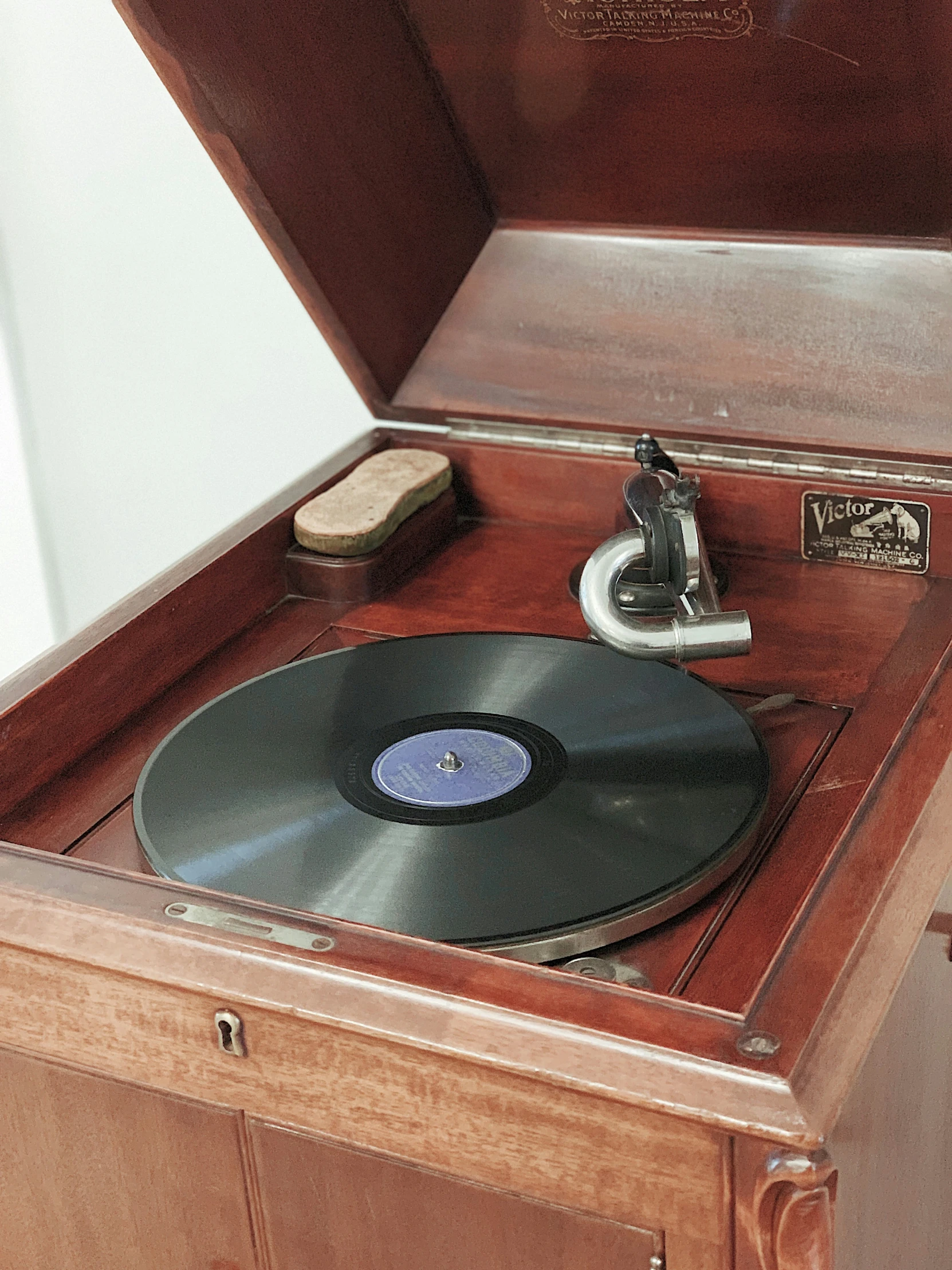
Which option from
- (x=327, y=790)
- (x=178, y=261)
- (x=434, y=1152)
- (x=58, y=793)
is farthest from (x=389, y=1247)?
(x=178, y=261)

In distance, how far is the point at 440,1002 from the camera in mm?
926

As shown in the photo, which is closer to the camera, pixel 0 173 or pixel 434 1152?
pixel 434 1152

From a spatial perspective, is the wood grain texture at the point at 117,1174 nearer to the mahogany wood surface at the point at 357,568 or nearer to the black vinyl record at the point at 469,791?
the black vinyl record at the point at 469,791

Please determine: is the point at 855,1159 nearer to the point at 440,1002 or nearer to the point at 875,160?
the point at 440,1002

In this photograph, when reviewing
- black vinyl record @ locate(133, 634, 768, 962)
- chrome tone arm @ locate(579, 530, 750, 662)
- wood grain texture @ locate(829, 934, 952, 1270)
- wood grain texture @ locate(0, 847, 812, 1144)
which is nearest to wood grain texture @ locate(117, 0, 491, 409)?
black vinyl record @ locate(133, 634, 768, 962)

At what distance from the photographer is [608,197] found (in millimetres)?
1732

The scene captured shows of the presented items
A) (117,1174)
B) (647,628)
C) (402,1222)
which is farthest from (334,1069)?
(647,628)

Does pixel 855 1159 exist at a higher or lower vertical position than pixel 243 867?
lower

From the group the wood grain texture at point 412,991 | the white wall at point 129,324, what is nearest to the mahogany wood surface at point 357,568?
the wood grain texture at point 412,991

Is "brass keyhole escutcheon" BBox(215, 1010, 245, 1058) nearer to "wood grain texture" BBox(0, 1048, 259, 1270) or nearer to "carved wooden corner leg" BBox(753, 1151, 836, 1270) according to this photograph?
"wood grain texture" BBox(0, 1048, 259, 1270)

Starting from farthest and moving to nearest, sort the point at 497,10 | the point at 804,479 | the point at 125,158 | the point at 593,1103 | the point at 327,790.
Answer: the point at 125,158 → the point at 804,479 → the point at 497,10 → the point at 327,790 → the point at 593,1103

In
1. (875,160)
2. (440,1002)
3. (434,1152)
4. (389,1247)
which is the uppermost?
(875,160)

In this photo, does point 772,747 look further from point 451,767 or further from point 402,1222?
point 402,1222

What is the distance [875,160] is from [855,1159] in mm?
1012
